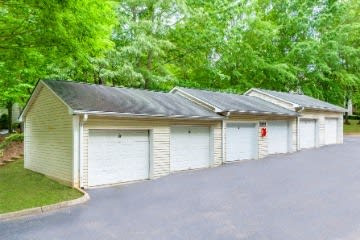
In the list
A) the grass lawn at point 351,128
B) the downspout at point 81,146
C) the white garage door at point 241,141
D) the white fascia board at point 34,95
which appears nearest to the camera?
the downspout at point 81,146

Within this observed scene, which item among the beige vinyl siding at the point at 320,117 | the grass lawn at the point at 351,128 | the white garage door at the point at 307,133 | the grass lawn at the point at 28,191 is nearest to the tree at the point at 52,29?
the grass lawn at the point at 28,191

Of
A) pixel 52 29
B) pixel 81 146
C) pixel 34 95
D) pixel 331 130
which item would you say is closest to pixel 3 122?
pixel 34 95

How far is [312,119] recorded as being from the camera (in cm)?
2427

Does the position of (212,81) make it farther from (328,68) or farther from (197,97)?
(197,97)

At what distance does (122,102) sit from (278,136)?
35.9 ft

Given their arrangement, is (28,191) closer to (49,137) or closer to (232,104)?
(49,137)

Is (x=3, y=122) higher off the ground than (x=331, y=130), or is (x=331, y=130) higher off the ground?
(x=3, y=122)

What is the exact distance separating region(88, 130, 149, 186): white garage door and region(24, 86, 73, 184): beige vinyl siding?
32.0 inches

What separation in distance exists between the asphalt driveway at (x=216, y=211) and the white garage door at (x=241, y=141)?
12.7 ft

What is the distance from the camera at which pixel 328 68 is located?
32.9m

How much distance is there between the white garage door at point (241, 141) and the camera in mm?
17500

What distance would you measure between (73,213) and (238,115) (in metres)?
10.9

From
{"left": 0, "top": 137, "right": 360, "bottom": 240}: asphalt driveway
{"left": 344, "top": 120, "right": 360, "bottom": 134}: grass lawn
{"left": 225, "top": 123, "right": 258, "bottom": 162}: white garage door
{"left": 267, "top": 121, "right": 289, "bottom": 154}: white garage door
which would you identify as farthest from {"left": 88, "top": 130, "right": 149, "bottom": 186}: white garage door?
{"left": 344, "top": 120, "right": 360, "bottom": 134}: grass lawn

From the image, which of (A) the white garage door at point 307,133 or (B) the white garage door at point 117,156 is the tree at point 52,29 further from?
(A) the white garage door at point 307,133
